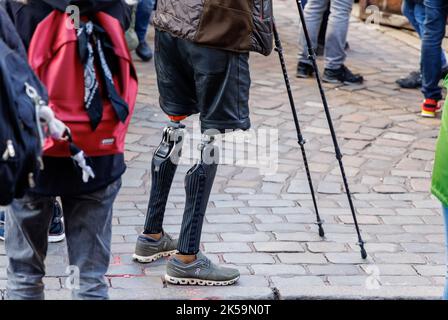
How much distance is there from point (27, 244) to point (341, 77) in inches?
212

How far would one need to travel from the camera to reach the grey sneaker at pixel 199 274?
14.3 feet

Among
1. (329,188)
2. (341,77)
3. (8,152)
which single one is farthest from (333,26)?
(8,152)

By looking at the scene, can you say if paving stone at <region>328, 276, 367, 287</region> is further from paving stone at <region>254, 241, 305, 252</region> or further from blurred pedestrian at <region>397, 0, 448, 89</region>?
blurred pedestrian at <region>397, 0, 448, 89</region>

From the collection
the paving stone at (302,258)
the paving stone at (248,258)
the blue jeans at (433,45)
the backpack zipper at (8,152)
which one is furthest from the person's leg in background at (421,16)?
the backpack zipper at (8,152)

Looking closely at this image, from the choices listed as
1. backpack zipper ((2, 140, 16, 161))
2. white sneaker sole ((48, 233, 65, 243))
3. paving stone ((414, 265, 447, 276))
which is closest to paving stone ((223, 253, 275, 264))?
paving stone ((414, 265, 447, 276))

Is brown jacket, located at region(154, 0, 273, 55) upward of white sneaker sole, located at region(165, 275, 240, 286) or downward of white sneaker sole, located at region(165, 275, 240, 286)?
upward

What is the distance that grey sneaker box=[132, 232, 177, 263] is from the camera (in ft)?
15.0

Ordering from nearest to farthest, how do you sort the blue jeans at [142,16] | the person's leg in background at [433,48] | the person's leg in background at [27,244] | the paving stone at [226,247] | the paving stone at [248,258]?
the person's leg in background at [27,244] < the paving stone at [248,258] < the paving stone at [226,247] < the person's leg in background at [433,48] < the blue jeans at [142,16]

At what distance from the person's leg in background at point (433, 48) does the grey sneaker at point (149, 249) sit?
3419 millimetres

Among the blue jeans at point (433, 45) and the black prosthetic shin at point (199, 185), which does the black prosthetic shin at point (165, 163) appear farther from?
the blue jeans at point (433, 45)

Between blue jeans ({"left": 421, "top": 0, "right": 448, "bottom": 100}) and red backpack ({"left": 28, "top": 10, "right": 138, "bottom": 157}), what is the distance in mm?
4542

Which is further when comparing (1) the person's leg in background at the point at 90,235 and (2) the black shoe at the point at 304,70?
(2) the black shoe at the point at 304,70

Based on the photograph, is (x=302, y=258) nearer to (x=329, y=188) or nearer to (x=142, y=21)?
(x=329, y=188)
